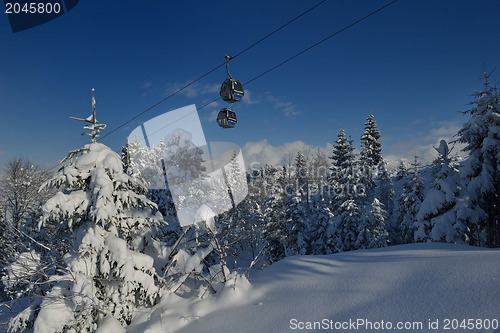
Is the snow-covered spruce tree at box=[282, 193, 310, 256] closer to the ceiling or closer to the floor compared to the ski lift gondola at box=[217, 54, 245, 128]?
closer to the floor

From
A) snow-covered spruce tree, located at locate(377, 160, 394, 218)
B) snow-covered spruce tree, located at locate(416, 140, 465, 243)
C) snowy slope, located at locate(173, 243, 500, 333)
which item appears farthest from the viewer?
snow-covered spruce tree, located at locate(377, 160, 394, 218)

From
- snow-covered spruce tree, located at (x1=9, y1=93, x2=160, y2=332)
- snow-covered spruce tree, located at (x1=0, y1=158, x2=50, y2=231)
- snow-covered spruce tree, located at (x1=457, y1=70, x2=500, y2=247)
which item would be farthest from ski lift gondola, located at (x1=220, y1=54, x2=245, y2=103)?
snow-covered spruce tree, located at (x1=0, y1=158, x2=50, y2=231)

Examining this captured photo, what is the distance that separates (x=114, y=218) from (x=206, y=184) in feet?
60.4

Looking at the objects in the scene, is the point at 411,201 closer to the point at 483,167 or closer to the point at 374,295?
the point at 483,167

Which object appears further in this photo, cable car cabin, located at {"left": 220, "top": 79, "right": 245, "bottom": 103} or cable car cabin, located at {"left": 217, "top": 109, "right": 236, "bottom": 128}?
cable car cabin, located at {"left": 217, "top": 109, "right": 236, "bottom": 128}

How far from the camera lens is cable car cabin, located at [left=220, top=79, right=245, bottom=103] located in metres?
7.79

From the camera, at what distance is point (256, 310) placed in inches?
195

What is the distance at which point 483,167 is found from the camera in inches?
491

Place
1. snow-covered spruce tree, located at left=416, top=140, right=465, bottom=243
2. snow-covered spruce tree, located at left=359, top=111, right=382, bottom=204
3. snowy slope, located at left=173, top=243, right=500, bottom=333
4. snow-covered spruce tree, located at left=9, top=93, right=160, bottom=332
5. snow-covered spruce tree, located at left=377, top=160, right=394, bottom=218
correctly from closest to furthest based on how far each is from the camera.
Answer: snowy slope, located at left=173, top=243, right=500, bottom=333
snow-covered spruce tree, located at left=9, top=93, right=160, bottom=332
snow-covered spruce tree, located at left=416, top=140, right=465, bottom=243
snow-covered spruce tree, located at left=359, top=111, right=382, bottom=204
snow-covered spruce tree, located at left=377, top=160, right=394, bottom=218

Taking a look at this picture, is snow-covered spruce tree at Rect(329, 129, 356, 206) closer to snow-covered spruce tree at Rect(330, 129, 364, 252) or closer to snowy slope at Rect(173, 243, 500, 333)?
snow-covered spruce tree at Rect(330, 129, 364, 252)

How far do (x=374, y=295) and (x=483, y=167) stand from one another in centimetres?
1253

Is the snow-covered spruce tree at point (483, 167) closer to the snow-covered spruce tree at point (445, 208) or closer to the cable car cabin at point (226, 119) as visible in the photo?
the snow-covered spruce tree at point (445, 208)

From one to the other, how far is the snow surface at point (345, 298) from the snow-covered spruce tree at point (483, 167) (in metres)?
9.57

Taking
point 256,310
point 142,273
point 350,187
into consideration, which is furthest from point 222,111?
point 350,187
